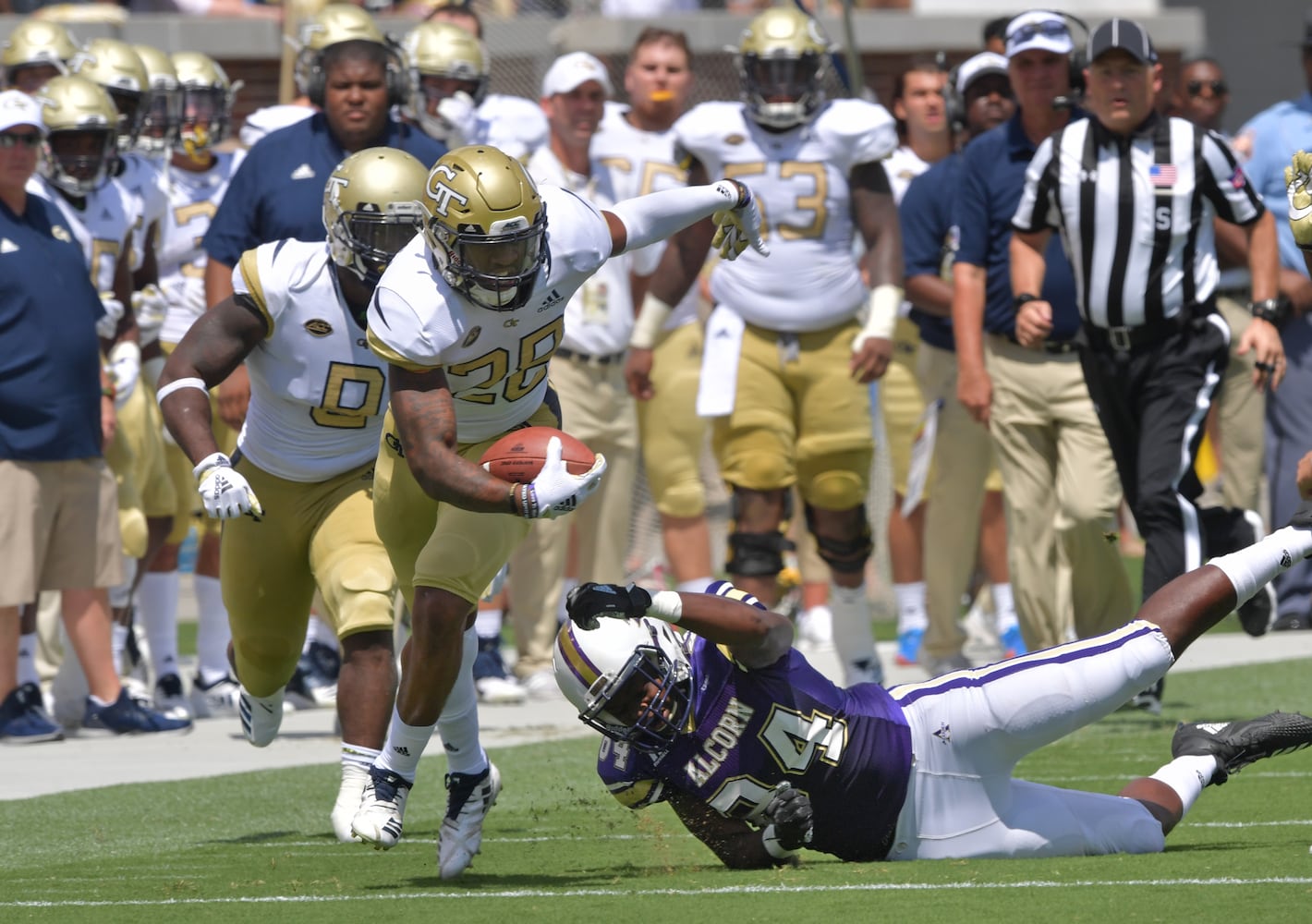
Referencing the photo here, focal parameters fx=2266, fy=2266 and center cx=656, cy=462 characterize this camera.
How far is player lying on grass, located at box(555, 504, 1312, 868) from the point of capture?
496 centimetres

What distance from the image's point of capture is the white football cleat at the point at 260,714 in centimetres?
649

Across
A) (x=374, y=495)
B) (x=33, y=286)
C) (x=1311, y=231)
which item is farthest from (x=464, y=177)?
(x=33, y=286)

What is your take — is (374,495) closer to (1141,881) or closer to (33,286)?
(1141,881)

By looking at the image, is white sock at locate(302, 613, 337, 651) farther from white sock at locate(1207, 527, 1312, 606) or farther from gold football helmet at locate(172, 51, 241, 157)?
white sock at locate(1207, 527, 1312, 606)

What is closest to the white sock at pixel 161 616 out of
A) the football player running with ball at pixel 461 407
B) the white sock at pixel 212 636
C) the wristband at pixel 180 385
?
the white sock at pixel 212 636

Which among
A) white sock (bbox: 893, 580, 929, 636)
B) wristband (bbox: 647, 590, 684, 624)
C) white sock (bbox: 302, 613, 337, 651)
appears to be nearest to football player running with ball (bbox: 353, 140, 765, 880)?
wristband (bbox: 647, 590, 684, 624)

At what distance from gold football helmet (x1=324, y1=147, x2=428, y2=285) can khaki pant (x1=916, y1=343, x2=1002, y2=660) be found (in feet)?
11.9

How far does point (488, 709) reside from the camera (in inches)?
351

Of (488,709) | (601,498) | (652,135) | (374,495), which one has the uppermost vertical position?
(652,135)

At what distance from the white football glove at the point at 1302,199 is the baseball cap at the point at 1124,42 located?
221cm

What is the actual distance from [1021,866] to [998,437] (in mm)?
3502

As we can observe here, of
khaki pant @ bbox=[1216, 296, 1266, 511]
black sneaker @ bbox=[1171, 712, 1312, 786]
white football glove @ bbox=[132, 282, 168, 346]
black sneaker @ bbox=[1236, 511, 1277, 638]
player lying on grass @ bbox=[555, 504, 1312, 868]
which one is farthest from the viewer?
khaki pant @ bbox=[1216, 296, 1266, 511]

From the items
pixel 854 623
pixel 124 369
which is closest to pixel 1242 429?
pixel 854 623

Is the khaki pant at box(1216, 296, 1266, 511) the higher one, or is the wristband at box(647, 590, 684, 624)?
the wristband at box(647, 590, 684, 624)
